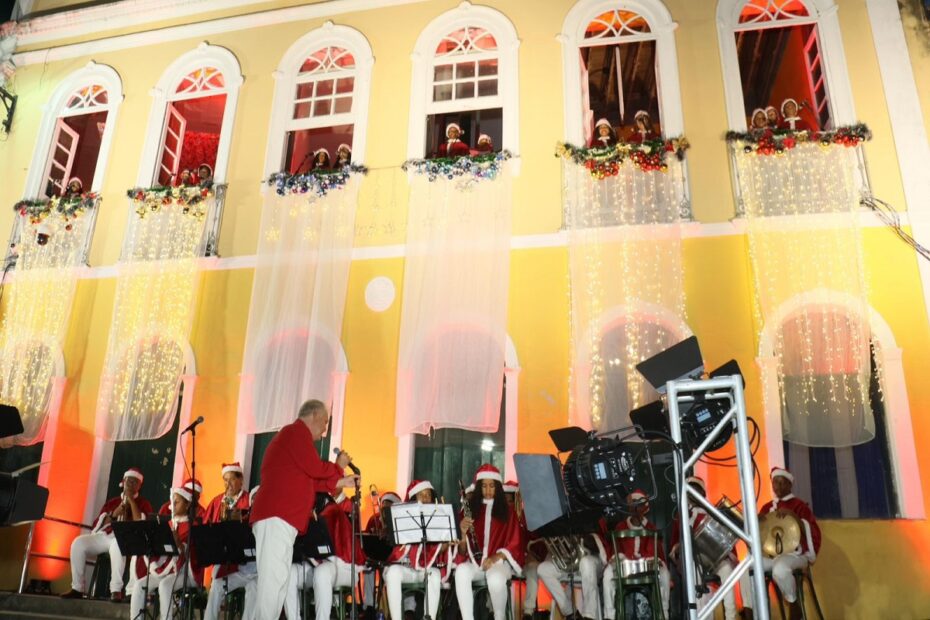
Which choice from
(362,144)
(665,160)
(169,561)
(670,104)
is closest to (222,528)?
(169,561)

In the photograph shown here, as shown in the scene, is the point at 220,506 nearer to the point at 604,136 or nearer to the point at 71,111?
the point at 604,136

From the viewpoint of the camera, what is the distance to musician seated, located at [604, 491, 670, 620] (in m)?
6.91

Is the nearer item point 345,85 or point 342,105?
point 342,105

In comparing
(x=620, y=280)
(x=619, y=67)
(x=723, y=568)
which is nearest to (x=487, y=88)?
(x=619, y=67)

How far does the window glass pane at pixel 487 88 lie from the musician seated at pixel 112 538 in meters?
6.45

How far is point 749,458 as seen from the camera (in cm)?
463

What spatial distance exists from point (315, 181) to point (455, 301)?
2.67 m

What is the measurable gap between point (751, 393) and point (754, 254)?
157 cm

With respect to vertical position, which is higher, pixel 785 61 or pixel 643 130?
pixel 785 61

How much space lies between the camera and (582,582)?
7.11 metres

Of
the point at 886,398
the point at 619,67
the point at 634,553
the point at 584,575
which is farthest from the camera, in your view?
the point at 619,67

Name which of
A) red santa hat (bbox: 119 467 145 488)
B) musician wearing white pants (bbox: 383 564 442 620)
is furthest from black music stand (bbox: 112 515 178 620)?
red santa hat (bbox: 119 467 145 488)

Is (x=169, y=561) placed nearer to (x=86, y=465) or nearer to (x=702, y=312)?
(x=86, y=465)

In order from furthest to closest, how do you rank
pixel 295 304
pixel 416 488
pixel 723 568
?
pixel 295 304, pixel 416 488, pixel 723 568
